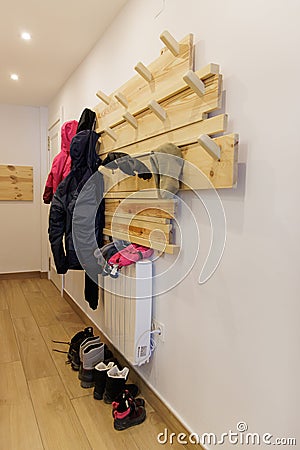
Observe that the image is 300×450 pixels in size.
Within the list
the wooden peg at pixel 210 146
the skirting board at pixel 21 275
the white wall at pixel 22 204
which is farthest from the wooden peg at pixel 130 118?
the skirting board at pixel 21 275

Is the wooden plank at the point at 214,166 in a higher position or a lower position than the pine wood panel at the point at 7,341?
higher

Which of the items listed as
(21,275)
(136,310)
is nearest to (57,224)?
(136,310)

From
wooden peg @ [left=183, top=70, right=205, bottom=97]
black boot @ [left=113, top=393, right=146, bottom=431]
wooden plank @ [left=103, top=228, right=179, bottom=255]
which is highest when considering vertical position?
wooden peg @ [left=183, top=70, right=205, bottom=97]

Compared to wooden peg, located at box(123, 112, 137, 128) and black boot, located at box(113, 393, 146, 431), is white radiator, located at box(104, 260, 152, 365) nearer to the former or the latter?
black boot, located at box(113, 393, 146, 431)

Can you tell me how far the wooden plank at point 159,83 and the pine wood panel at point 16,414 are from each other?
1664 mm

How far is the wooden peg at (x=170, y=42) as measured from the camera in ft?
4.91

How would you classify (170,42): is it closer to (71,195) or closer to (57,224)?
(71,195)

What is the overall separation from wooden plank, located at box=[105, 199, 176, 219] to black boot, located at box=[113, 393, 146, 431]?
94cm

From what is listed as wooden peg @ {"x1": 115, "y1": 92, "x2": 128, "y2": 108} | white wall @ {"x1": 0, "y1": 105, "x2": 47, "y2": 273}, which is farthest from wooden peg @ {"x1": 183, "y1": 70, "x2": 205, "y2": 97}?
white wall @ {"x1": 0, "y1": 105, "x2": 47, "y2": 273}

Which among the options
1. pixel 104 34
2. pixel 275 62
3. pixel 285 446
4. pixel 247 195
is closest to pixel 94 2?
pixel 104 34

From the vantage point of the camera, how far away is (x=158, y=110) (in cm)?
165

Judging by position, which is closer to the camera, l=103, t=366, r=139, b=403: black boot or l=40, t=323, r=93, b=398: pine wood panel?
l=103, t=366, r=139, b=403: black boot

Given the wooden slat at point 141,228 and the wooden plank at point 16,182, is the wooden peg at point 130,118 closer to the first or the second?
the wooden slat at point 141,228

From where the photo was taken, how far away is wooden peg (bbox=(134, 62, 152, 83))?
1.72 metres
